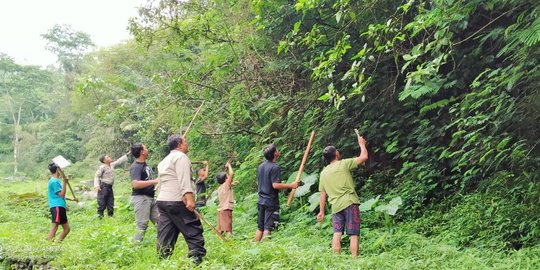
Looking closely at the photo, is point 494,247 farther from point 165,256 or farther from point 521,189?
point 165,256

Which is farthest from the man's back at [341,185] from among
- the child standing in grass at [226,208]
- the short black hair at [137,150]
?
the short black hair at [137,150]

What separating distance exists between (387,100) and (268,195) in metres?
3.38

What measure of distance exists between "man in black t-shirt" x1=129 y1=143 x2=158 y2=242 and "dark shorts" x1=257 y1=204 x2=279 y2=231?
71.0 inches

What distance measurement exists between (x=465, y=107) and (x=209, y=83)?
8.07m

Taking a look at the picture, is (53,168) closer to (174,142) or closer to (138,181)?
(138,181)

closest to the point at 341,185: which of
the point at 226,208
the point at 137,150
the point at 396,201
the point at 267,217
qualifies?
the point at 267,217

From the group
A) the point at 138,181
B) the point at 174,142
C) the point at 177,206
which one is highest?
the point at 174,142

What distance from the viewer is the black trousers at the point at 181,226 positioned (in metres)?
5.71

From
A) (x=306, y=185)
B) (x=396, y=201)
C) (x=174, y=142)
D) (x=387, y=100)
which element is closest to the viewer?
(x=174, y=142)

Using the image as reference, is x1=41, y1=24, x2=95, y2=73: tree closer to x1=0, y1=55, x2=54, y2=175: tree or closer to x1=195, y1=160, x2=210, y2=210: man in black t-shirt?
x1=0, y1=55, x2=54, y2=175: tree

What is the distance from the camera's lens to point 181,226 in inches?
226

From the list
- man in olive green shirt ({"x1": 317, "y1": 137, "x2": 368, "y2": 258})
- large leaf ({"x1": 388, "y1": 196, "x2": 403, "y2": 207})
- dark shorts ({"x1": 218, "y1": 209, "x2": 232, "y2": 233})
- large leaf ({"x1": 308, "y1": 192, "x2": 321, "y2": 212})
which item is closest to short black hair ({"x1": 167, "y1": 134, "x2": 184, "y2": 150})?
man in olive green shirt ({"x1": 317, "y1": 137, "x2": 368, "y2": 258})

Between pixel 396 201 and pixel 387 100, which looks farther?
pixel 387 100

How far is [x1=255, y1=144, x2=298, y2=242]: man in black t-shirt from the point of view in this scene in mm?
7445
